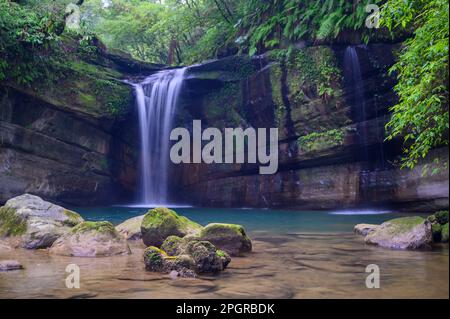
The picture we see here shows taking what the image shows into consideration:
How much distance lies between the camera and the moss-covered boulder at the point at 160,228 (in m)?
8.54

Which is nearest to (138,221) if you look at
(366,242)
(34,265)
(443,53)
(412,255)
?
(34,265)

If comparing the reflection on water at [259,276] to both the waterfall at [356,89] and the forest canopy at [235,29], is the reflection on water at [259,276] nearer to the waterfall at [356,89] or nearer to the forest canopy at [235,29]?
the forest canopy at [235,29]

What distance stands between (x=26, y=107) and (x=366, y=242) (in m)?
16.7

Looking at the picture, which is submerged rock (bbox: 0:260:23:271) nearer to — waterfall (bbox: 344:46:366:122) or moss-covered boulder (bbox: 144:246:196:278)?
moss-covered boulder (bbox: 144:246:196:278)

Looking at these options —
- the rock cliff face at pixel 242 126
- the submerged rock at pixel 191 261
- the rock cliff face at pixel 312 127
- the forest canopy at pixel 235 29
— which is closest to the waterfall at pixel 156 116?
the rock cliff face at pixel 242 126

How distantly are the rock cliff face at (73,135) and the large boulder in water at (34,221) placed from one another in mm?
10451

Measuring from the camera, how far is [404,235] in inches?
306

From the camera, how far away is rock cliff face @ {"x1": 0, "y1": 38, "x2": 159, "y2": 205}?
19297 millimetres

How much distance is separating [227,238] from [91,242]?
2.47 metres

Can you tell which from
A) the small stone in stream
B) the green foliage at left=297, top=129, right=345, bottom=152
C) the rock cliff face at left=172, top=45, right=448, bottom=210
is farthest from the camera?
the green foliage at left=297, top=129, right=345, bottom=152

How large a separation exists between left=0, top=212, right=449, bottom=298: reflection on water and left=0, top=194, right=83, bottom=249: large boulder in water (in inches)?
21.9

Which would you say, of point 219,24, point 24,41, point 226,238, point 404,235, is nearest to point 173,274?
point 226,238

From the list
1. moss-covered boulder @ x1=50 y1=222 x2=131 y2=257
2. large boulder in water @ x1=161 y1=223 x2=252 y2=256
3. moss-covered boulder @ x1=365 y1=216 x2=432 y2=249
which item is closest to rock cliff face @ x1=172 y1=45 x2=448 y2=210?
moss-covered boulder @ x1=365 y1=216 x2=432 y2=249

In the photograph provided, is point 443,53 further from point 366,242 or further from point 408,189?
point 408,189
